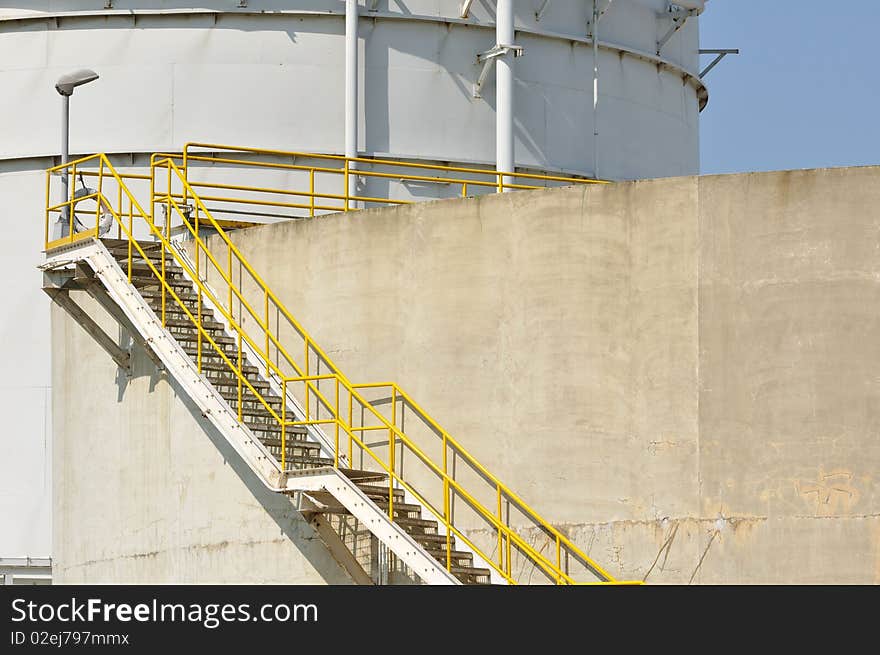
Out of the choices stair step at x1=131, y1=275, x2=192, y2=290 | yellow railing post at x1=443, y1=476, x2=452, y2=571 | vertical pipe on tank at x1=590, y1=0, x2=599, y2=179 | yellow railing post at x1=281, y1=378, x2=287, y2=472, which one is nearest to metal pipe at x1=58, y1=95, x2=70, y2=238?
stair step at x1=131, y1=275, x2=192, y2=290

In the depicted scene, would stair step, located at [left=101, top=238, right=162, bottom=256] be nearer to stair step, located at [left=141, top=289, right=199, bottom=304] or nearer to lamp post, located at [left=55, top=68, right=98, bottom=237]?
stair step, located at [left=141, top=289, right=199, bottom=304]

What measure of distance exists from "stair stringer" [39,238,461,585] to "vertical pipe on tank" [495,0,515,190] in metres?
5.56

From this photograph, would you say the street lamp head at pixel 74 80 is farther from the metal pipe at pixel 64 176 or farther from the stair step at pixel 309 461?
the stair step at pixel 309 461

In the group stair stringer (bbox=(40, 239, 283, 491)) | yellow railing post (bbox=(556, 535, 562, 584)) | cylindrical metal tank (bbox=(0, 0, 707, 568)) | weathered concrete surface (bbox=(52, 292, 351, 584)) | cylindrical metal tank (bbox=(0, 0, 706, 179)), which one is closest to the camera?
yellow railing post (bbox=(556, 535, 562, 584))

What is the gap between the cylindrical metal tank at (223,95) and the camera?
936 inches

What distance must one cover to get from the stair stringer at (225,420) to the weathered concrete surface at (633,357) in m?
1.18

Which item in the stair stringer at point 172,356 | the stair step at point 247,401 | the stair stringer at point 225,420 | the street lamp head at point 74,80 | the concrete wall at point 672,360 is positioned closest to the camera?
the concrete wall at point 672,360

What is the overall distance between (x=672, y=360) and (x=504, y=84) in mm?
7662

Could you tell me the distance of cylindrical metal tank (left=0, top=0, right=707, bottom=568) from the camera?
23766 mm

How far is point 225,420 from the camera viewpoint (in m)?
18.8

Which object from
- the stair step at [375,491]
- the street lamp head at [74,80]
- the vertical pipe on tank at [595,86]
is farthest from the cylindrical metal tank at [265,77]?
the stair step at [375,491]
